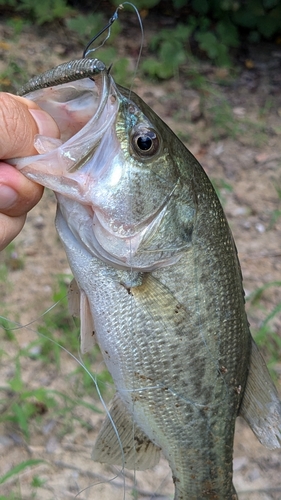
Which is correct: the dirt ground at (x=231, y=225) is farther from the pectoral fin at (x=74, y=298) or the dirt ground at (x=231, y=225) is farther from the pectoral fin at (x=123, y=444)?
the pectoral fin at (x=74, y=298)

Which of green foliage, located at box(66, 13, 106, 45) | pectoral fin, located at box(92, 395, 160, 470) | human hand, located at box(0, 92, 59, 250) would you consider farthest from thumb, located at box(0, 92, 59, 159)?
green foliage, located at box(66, 13, 106, 45)

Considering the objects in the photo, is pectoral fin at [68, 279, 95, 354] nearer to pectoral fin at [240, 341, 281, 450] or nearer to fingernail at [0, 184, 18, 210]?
fingernail at [0, 184, 18, 210]

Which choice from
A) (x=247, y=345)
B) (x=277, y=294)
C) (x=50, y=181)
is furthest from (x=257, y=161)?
(x=50, y=181)

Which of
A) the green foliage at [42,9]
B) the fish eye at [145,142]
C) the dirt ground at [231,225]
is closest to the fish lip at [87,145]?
the fish eye at [145,142]

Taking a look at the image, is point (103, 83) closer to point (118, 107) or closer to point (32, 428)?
point (118, 107)

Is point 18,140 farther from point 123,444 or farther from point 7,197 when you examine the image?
point 123,444

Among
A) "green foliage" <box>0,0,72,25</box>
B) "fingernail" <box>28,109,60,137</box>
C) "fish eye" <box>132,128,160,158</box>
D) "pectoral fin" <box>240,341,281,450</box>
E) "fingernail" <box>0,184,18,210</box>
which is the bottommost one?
"pectoral fin" <box>240,341,281,450</box>

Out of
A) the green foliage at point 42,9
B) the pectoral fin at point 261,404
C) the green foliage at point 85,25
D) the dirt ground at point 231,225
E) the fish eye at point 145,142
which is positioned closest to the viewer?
the fish eye at point 145,142
